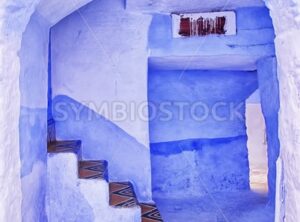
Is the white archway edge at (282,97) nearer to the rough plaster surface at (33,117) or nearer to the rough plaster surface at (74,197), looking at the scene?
the rough plaster surface at (33,117)

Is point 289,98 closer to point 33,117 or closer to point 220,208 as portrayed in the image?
point 33,117

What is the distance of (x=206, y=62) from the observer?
2.84 m

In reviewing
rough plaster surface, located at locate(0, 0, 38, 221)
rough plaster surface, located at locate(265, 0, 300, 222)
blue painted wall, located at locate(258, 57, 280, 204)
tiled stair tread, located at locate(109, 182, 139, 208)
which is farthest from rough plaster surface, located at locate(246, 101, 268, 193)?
rough plaster surface, located at locate(0, 0, 38, 221)

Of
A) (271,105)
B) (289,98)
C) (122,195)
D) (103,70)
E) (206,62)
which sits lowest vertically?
(122,195)

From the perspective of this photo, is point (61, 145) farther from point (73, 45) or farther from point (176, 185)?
point (176, 185)

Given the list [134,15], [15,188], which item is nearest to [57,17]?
[134,15]

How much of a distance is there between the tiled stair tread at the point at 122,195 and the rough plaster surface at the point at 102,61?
39 cm

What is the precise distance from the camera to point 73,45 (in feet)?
8.37

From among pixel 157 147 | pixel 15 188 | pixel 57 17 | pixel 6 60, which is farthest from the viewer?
pixel 157 147

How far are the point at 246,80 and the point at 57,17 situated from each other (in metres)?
2.19

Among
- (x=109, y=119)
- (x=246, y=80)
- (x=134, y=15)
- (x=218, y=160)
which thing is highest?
(x=134, y=15)

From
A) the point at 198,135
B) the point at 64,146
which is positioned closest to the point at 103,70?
the point at 64,146

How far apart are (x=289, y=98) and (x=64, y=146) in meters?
1.68

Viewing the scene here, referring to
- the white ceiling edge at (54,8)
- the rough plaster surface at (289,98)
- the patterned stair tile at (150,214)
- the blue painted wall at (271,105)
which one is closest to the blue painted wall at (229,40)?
the blue painted wall at (271,105)
